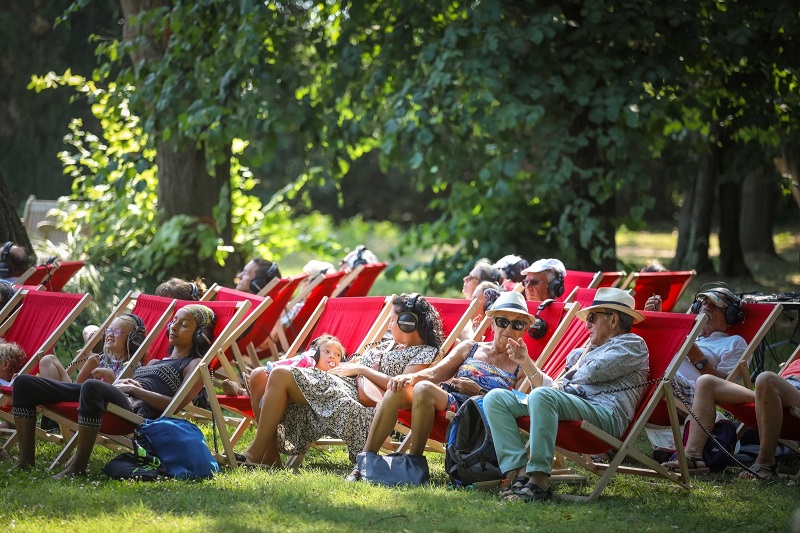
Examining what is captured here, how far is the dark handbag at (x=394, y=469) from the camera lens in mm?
5285

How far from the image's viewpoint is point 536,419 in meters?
5.04

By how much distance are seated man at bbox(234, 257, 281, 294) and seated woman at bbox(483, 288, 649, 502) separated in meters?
2.79

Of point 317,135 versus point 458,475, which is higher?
point 317,135

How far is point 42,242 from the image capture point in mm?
11133

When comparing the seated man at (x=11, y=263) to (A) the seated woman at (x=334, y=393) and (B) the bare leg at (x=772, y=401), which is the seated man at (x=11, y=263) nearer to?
(A) the seated woman at (x=334, y=393)

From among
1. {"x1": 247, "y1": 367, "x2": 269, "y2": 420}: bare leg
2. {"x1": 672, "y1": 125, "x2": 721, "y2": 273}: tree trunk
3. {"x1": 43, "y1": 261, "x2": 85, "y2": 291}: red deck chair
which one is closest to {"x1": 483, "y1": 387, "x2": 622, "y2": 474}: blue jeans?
{"x1": 247, "y1": 367, "x2": 269, "y2": 420}: bare leg

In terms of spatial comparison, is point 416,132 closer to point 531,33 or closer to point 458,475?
point 531,33

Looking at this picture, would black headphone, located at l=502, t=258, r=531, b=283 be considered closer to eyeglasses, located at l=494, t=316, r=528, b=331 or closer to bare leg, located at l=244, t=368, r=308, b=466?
eyeglasses, located at l=494, t=316, r=528, b=331

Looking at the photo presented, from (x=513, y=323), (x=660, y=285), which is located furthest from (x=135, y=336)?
(x=660, y=285)

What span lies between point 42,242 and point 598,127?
577 centimetres

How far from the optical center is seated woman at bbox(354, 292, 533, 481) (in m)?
5.43

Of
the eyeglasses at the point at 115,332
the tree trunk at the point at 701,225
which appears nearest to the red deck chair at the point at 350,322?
the eyeglasses at the point at 115,332

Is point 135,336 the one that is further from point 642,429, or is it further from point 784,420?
point 784,420

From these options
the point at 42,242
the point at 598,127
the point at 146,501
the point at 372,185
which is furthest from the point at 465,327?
the point at 372,185
